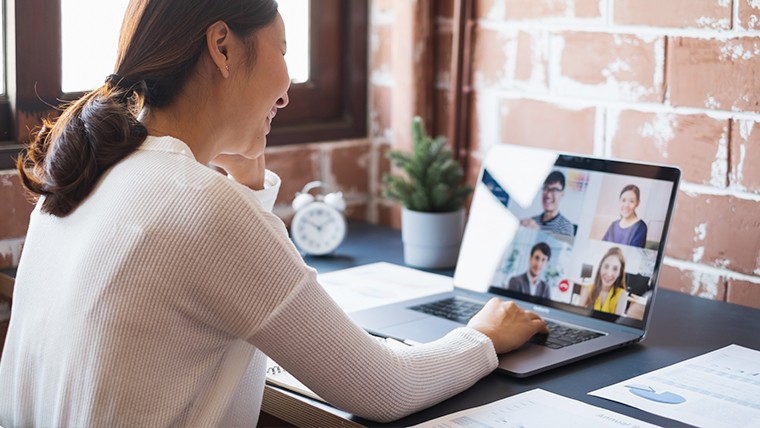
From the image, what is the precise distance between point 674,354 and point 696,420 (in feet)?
0.89

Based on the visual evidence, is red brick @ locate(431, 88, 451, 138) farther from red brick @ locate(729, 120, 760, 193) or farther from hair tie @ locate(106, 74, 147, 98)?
hair tie @ locate(106, 74, 147, 98)

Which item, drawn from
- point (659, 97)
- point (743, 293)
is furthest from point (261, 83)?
point (743, 293)

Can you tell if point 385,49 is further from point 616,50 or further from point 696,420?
point 696,420

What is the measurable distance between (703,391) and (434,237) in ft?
2.47

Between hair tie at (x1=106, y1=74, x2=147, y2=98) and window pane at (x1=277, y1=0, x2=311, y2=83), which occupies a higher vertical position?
window pane at (x1=277, y1=0, x2=311, y2=83)

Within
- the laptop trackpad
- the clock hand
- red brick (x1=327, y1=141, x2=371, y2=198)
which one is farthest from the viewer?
red brick (x1=327, y1=141, x2=371, y2=198)

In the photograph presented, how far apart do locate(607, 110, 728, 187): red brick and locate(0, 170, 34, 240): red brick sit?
1113 millimetres

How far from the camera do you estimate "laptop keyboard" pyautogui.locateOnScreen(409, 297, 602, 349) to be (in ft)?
4.92

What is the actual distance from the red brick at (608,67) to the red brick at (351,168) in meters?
0.56

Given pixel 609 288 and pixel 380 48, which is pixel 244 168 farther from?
pixel 380 48

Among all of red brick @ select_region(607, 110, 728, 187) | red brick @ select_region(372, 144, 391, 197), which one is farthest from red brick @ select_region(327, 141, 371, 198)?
red brick @ select_region(607, 110, 728, 187)

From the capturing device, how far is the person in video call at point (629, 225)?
1561 millimetres

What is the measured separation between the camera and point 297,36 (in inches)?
91.7

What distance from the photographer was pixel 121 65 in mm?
1281
